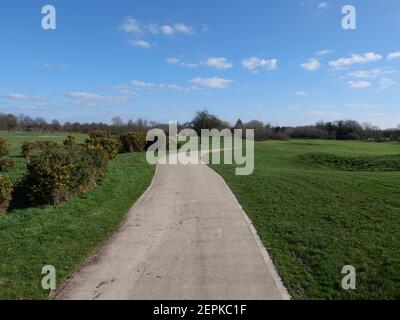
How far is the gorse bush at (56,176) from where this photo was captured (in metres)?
11.4

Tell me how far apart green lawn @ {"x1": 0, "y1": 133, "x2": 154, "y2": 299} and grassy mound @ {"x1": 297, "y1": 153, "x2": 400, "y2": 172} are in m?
19.3

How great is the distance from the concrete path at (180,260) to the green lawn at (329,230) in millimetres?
474

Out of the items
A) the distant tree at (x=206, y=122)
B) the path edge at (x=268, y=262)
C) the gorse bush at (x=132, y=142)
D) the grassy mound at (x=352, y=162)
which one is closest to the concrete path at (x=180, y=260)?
the path edge at (x=268, y=262)

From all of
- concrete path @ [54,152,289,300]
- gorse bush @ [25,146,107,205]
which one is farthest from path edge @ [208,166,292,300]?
gorse bush @ [25,146,107,205]

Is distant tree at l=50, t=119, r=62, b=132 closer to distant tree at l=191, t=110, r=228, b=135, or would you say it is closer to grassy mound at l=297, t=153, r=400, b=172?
distant tree at l=191, t=110, r=228, b=135

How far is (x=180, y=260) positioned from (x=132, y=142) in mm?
26697

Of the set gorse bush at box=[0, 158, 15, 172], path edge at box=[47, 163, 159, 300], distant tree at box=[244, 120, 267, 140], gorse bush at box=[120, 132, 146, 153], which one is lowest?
path edge at box=[47, 163, 159, 300]

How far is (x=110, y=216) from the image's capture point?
35.3ft

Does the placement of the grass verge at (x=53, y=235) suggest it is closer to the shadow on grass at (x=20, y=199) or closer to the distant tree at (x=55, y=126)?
the shadow on grass at (x=20, y=199)

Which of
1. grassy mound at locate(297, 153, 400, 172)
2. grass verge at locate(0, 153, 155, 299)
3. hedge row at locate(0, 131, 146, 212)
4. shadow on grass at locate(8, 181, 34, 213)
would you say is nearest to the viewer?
grass verge at locate(0, 153, 155, 299)

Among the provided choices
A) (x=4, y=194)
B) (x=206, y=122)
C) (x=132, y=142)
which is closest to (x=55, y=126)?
(x=206, y=122)

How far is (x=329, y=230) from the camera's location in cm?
908

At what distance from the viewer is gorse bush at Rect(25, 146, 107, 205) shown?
11.4 m
